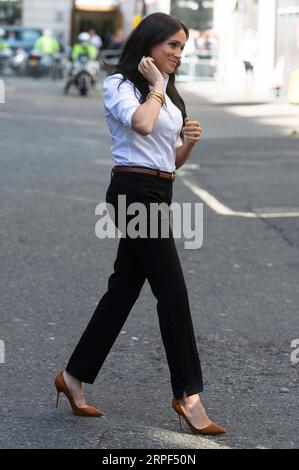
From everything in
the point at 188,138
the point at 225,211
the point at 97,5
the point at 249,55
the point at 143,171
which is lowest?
the point at 97,5

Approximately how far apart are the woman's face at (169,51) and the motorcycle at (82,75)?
26.1 metres

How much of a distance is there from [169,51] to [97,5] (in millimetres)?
58822

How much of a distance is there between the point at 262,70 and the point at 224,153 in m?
16.0

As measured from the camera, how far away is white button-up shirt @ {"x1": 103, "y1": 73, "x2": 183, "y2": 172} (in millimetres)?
5141

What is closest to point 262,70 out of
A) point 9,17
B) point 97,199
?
point 97,199

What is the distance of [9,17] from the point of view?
62.8 metres

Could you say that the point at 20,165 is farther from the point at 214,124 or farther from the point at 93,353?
the point at 93,353

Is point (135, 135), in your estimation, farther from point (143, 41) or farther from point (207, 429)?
point (207, 429)

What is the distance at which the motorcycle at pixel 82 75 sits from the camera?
3114 centimetres

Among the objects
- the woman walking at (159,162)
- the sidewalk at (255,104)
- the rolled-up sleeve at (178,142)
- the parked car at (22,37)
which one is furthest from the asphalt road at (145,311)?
the parked car at (22,37)

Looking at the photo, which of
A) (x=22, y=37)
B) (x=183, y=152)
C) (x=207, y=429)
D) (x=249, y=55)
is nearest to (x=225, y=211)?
(x=183, y=152)

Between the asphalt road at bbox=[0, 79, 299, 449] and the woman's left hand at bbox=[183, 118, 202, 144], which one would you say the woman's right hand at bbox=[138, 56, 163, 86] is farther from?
the asphalt road at bbox=[0, 79, 299, 449]

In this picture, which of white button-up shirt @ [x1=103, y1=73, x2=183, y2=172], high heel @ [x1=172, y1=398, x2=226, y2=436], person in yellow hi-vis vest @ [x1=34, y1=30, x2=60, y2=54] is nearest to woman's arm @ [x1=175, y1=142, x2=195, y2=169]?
white button-up shirt @ [x1=103, y1=73, x2=183, y2=172]

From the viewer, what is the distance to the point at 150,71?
5121 millimetres
